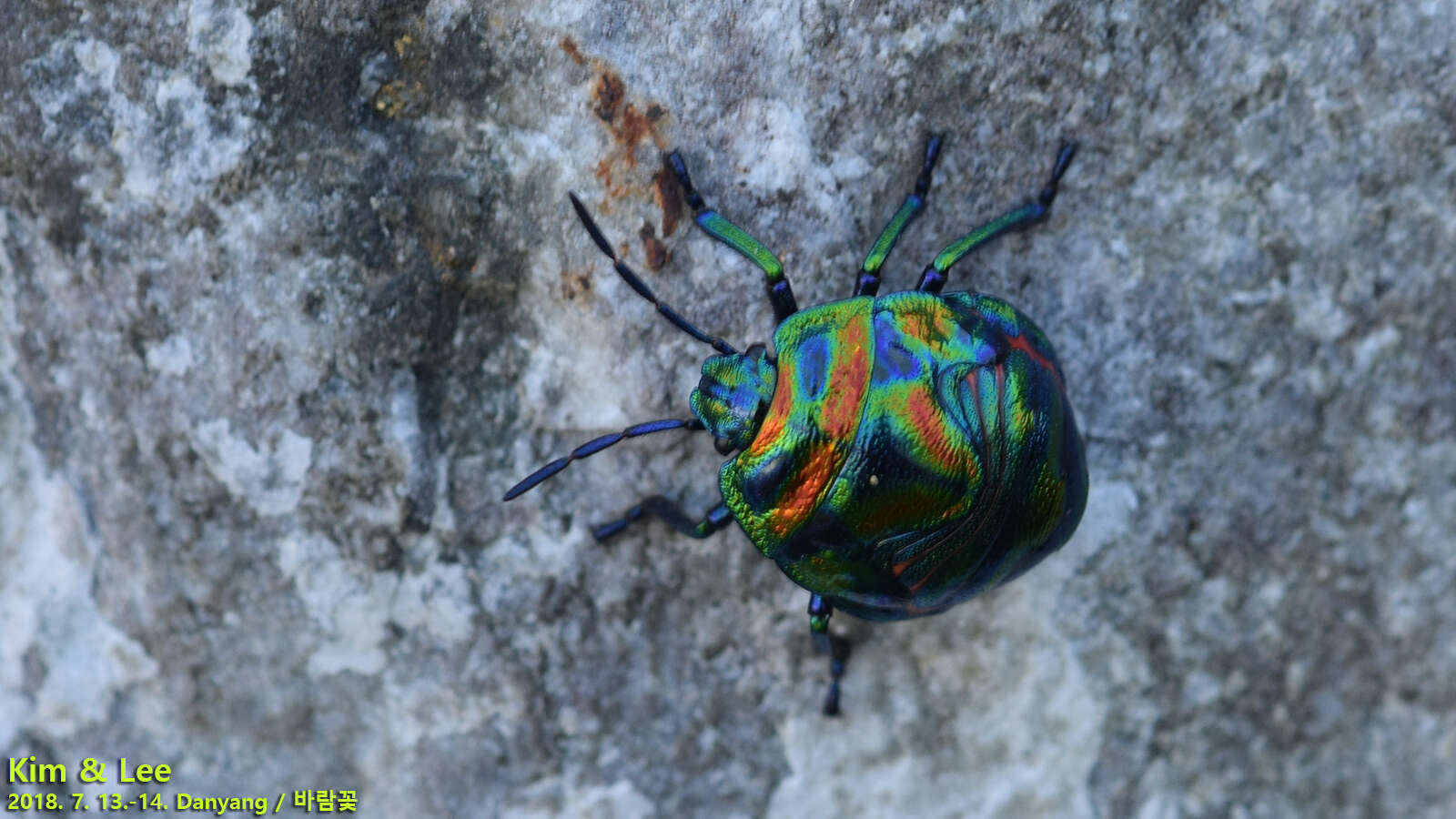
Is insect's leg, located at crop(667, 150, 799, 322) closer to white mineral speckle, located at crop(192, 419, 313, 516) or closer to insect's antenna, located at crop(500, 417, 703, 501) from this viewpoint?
insect's antenna, located at crop(500, 417, 703, 501)

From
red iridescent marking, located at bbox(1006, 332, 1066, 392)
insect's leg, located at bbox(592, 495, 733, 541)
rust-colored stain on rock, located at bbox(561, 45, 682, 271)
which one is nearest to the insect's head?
insect's leg, located at bbox(592, 495, 733, 541)

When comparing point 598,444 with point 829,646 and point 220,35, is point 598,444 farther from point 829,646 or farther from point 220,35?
point 220,35

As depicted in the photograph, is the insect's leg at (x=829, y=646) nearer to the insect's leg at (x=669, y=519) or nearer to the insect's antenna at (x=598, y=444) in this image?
the insect's leg at (x=669, y=519)

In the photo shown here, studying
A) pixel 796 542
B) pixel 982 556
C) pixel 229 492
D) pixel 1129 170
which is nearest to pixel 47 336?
pixel 229 492

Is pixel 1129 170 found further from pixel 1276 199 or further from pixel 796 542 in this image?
pixel 796 542

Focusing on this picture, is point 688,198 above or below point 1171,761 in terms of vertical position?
above
